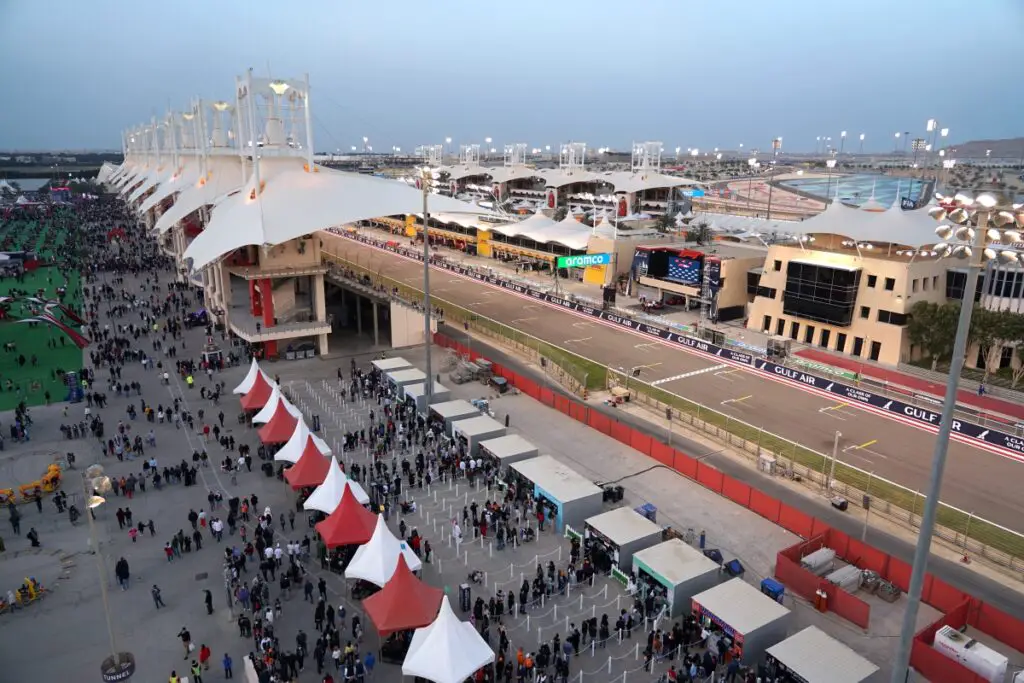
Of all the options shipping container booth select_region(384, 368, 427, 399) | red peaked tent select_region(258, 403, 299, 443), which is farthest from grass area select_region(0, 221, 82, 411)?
shipping container booth select_region(384, 368, 427, 399)

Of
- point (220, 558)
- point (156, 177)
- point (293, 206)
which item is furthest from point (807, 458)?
point (156, 177)

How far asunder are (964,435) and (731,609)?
19459mm

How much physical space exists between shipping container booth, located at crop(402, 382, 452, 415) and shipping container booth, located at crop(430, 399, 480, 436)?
2.83 feet

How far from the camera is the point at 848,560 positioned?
66.6 feet

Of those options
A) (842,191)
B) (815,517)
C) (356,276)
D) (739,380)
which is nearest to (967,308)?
(815,517)

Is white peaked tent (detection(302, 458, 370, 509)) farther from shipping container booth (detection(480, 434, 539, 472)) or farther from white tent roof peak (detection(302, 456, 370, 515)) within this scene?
shipping container booth (detection(480, 434, 539, 472))

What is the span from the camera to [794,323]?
45969 millimetres

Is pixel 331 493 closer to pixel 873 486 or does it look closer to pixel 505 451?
pixel 505 451


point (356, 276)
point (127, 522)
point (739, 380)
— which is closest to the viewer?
point (127, 522)

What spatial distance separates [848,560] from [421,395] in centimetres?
1933

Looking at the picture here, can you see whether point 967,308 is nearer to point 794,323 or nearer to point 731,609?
point 731,609

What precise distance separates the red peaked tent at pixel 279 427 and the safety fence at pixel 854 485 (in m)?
16.5

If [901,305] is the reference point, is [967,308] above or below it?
above

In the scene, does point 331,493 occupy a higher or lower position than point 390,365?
higher
